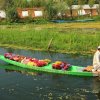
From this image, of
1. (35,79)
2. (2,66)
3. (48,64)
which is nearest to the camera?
(35,79)

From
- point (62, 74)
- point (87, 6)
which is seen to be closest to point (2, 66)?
point (62, 74)

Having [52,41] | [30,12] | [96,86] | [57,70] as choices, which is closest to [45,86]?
[57,70]

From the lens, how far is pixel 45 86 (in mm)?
16641

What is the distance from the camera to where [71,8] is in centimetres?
6769

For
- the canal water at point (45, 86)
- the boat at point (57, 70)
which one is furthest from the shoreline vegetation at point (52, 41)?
the canal water at point (45, 86)

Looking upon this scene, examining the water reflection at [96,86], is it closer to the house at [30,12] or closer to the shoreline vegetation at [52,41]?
the shoreline vegetation at [52,41]

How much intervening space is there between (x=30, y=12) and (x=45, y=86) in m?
47.5

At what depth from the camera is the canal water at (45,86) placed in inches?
592

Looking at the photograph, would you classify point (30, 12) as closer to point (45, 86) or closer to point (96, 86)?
point (45, 86)

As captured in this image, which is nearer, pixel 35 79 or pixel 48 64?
pixel 35 79

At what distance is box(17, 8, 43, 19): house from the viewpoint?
61.6 meters

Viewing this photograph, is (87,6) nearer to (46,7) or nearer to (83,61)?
(46,7)

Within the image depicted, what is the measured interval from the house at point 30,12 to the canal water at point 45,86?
1634 inches

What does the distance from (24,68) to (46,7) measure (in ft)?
137
